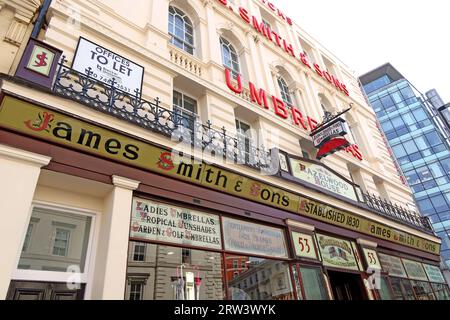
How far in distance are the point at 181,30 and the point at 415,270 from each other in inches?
535

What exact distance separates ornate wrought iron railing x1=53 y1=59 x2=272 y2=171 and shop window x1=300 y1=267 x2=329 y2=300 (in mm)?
2966

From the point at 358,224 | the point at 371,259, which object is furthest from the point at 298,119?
the point at 371,259

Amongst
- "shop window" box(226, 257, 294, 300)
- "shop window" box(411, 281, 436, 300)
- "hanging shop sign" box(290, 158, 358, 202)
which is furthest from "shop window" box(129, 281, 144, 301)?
"shop window" box(411, 281, 436, 300)

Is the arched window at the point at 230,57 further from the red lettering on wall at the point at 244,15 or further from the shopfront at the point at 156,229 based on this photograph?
the shopfront at the point at 156,229

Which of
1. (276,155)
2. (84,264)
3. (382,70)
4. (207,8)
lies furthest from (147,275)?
(382,70)

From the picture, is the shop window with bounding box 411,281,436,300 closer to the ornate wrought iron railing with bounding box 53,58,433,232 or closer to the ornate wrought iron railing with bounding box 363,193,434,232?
the ornate wrought iron railing with bounding box 363,193,434,232

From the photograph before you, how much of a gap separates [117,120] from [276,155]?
483cm

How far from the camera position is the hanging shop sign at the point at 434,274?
12.2m

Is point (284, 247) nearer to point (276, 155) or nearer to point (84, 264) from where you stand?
point (276, 155)

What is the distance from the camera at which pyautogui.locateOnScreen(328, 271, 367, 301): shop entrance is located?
911cm

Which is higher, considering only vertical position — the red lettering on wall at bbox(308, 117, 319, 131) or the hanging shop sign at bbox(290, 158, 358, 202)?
the red lettering on wall at bbox(308, 117, 319, 131)

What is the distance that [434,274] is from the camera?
12.5 meters

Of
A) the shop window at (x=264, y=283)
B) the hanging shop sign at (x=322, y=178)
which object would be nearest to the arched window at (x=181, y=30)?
the hanging shop sign at (x=322, y=178)

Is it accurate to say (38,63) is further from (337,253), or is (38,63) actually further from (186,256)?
(337,253)
